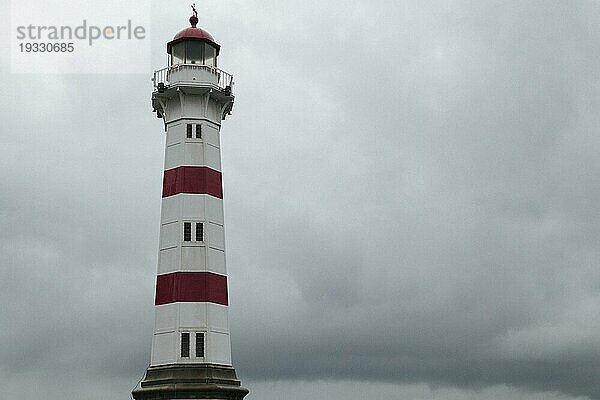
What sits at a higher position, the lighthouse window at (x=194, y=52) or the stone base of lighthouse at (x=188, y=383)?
the lighthouse window at (x=194, y=52)

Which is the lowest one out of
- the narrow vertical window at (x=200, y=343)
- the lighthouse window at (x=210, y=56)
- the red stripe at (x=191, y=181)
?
the narrow vertical window at (x=200, y=343)

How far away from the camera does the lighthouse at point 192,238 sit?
3572 cm

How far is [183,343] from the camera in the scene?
35844 millimetres

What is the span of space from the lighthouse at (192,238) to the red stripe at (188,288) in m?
0.04

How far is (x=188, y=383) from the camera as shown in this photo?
35.2 meters

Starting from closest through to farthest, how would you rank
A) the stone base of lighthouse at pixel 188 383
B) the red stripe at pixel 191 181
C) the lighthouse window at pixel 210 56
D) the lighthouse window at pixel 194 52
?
the stone base of lighthouse at pixel 188 383, the red stripe at pixel 191 181, the lighthouse window at pixel 194 52, the lighthouse window at pixel 210 56

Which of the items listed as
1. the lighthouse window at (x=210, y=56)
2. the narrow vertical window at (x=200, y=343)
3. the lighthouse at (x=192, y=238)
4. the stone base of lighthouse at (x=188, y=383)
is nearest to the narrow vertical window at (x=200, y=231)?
the lighthouse at (x=192, y=238)

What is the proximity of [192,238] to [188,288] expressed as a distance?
202cm

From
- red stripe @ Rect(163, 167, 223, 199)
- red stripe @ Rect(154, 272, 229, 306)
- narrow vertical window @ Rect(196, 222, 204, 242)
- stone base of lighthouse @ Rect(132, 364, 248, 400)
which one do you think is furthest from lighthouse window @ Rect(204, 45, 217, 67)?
stone base of lighthouse @ Rect(132, 364, 248, 400)

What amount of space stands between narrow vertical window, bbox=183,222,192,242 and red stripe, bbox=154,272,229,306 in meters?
1.39

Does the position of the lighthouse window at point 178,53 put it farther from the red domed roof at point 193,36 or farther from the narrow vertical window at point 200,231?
the narrow vertical window at point 200,231

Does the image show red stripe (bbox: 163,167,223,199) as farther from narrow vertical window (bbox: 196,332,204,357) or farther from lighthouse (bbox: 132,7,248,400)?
narrow vertical window (bbox: 196,332,204,357)

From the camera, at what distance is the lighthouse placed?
35719 mm

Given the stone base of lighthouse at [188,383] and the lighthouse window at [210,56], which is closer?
the stone base of lighthouse at [188,383]
